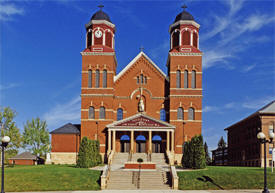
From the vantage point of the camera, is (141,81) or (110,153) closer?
(110,153)

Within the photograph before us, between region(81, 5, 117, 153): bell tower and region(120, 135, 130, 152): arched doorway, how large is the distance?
2.51 m

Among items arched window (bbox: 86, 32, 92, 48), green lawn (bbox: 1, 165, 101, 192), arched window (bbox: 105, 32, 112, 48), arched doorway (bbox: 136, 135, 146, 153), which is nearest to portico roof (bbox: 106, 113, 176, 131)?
arched doorway (bbox: 136, 135, 146, 153)

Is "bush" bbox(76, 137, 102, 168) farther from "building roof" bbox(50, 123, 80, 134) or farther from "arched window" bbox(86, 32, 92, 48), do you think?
"arched window" bbox(86, 32, 92, 48)

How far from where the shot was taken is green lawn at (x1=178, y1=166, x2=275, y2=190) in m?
33.0

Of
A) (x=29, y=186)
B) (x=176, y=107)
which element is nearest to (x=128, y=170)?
(x=29, y=186)

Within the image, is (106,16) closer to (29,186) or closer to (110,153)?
(110,153)

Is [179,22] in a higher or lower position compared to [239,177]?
higher

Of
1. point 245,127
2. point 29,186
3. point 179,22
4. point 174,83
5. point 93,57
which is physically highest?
point 179,22

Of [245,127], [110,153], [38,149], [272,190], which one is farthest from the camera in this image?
[38,149]

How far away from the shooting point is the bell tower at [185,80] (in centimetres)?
5459

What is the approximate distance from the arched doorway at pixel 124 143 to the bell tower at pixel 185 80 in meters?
6.38

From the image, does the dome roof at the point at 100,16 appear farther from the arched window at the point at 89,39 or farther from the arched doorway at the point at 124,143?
the arched doorway at the point at 124,143

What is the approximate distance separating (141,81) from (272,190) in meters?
29.1

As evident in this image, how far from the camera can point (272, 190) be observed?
31266 mm
